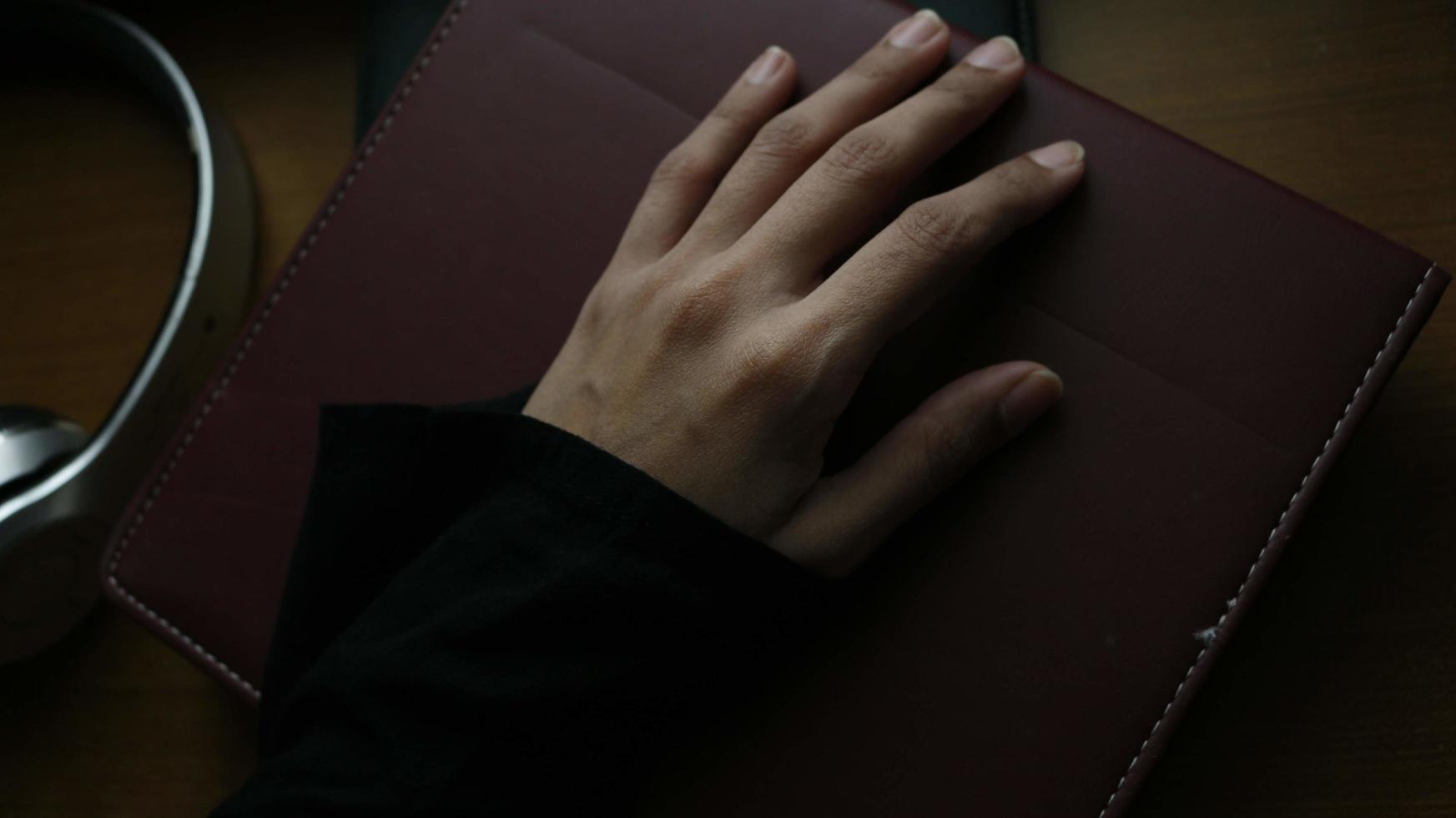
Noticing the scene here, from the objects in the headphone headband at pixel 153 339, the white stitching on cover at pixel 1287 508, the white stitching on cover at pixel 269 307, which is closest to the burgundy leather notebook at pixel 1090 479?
the white stitching on cover at pixel 1287 508

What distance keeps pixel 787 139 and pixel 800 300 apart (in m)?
0.08

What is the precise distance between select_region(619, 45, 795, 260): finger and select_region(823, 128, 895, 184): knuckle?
0.06 meters

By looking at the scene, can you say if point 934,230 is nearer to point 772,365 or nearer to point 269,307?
point 772,365

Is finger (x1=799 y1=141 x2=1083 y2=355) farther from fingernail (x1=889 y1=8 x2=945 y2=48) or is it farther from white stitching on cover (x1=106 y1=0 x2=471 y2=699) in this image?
white stitching on cover (x1=106 y1=0 x2=471 y2=699)

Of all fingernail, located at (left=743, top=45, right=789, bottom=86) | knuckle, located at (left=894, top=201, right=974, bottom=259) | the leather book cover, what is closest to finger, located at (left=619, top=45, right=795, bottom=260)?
fingernail, located at (left=743, top=45, right=789, bottom=86)

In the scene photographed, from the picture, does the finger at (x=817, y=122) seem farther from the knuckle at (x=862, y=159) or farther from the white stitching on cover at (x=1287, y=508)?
the white stitching on cover at (x=1287, y=508)

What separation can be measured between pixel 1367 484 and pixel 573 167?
1.38 feet

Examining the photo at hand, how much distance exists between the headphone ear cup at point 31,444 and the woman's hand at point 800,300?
31 centimetres

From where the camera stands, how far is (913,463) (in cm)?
39

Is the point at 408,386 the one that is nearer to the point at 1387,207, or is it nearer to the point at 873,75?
the point at 873,75

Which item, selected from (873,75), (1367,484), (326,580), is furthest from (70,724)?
(1367,484)

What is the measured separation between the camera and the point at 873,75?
1.45ft

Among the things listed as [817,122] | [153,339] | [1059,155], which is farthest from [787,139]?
[153,339]

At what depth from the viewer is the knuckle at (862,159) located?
41 centimetres
